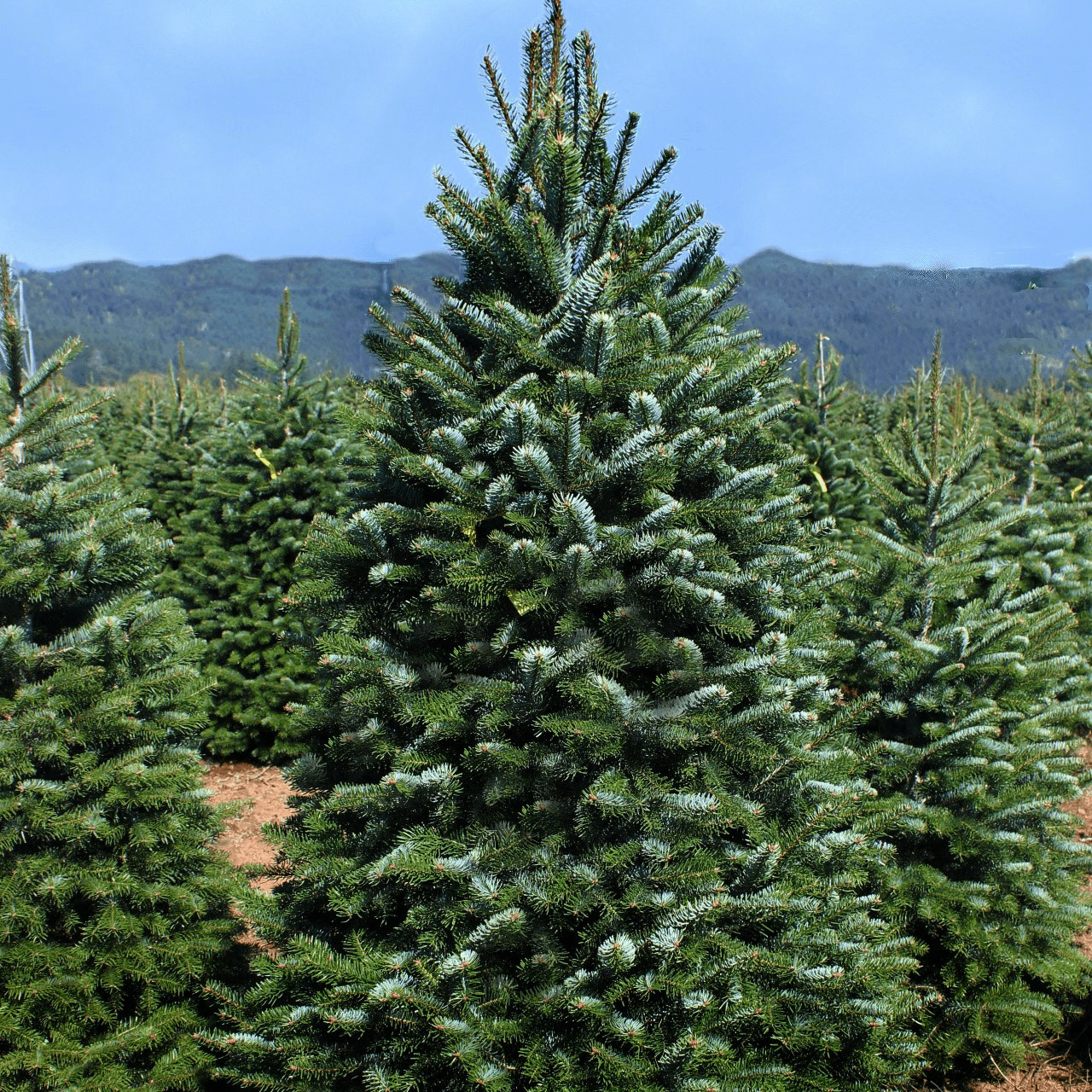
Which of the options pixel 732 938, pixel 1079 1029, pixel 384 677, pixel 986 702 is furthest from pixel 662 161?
pixel 1079 1029

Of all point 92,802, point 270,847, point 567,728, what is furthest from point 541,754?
point 270,847

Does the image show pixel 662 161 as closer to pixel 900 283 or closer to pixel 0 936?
pixel 900 283

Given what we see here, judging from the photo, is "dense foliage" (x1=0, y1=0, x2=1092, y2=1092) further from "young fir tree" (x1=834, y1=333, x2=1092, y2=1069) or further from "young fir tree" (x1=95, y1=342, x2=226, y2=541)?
"young fir tree" (x1=95, y1=342, x2=226, y2=541)

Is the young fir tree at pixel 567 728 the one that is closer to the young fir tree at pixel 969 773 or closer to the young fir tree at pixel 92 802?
the young fir tree at pixel 92 802

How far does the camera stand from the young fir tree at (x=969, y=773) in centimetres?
378

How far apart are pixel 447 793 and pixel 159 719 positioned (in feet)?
5.44

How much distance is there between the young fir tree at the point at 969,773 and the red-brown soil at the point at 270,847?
8.9 inches

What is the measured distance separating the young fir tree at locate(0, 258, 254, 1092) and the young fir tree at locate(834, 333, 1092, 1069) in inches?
123

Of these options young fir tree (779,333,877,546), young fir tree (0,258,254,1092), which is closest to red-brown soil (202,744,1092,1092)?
young fir tree (0,258,254,1092)

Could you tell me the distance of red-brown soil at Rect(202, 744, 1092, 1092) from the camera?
4016mm

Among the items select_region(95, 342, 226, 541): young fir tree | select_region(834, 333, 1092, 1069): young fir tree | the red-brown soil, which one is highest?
select_region(95, 342, 226, 541): young fir tree

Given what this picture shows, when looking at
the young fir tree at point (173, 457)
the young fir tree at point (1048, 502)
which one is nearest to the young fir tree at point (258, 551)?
the young fir tree at point (173, 457)

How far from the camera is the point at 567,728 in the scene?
7.45 feet

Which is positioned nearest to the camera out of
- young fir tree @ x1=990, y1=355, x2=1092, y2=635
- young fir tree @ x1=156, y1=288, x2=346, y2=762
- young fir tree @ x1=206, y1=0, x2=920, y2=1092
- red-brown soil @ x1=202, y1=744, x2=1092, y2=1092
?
young fir tree @ x1=206, y1=0, x2=920, y2=1092
